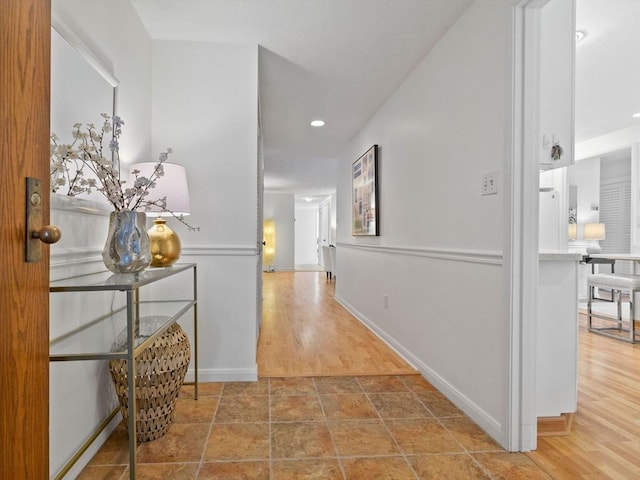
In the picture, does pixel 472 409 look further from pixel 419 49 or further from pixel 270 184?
pixel 270 184

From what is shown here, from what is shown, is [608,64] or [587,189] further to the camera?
[587,189]

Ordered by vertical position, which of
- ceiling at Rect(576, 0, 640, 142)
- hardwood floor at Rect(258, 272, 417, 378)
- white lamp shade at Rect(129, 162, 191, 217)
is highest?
ceiling at Rect(576, 0, 640, 142)

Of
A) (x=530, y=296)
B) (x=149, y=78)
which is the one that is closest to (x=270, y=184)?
(x=149, y=78)

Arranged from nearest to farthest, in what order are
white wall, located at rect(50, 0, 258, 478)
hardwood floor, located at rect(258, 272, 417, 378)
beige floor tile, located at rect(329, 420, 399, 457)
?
beige floor tile, located at rect(329, 420, 399, 457), white wall, located at rect(50, 0, 258, 478), hardwood floor, located at rect(258, 272, 417, 378)

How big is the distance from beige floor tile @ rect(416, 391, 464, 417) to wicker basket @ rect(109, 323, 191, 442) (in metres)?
1.33

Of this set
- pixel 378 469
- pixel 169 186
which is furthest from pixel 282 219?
pixel 378 469

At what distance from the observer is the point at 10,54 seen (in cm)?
73

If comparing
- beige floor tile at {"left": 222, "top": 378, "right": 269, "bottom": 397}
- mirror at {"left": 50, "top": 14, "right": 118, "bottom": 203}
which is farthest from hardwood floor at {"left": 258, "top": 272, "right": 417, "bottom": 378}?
mirror at {"left": 50, "top": 14, "right": 118, "bottom": 203}

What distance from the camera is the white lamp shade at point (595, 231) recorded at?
5891mm

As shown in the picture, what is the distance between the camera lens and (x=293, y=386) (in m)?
2.38

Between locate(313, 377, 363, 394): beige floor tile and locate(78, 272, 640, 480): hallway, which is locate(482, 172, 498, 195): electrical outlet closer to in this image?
locate(78, 272, 640, 480): hallway

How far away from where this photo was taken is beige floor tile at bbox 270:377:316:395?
2.29 m

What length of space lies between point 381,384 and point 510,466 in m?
0.95

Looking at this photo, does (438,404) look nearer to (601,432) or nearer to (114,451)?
(601,432)
